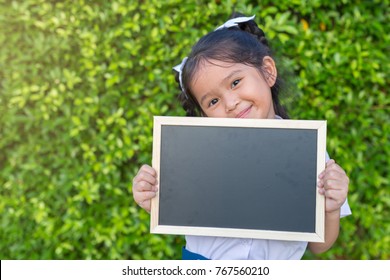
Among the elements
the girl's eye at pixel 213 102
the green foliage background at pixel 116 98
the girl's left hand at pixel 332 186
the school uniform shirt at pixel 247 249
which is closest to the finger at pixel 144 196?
the school uniform shirt at pixel 247 249

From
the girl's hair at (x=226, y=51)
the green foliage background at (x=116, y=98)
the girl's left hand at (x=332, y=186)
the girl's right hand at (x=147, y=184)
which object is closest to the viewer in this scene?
the girl's left hand at (x=332, y=186)

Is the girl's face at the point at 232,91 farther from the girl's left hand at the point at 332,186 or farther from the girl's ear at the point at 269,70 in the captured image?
the girl's left hand at the point at 332,186

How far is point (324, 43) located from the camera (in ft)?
8.21

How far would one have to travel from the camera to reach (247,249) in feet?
5.01

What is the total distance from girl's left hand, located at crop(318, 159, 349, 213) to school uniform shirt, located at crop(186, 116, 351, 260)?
7.1 inches

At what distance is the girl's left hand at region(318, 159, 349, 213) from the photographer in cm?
138

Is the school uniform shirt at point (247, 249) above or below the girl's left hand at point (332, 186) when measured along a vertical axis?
below

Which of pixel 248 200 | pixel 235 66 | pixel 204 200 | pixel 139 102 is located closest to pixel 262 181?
pixel 248 200

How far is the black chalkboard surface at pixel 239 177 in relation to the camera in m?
1.42

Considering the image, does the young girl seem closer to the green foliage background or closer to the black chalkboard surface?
the black chalkboard surface

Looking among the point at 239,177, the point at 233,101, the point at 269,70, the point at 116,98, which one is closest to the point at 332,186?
the point at 239,177

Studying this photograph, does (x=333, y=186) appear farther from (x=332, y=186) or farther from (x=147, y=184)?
(x=147, y=184)

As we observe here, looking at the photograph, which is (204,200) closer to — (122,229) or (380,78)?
(122,229)

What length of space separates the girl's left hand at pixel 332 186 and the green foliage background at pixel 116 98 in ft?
3.62
